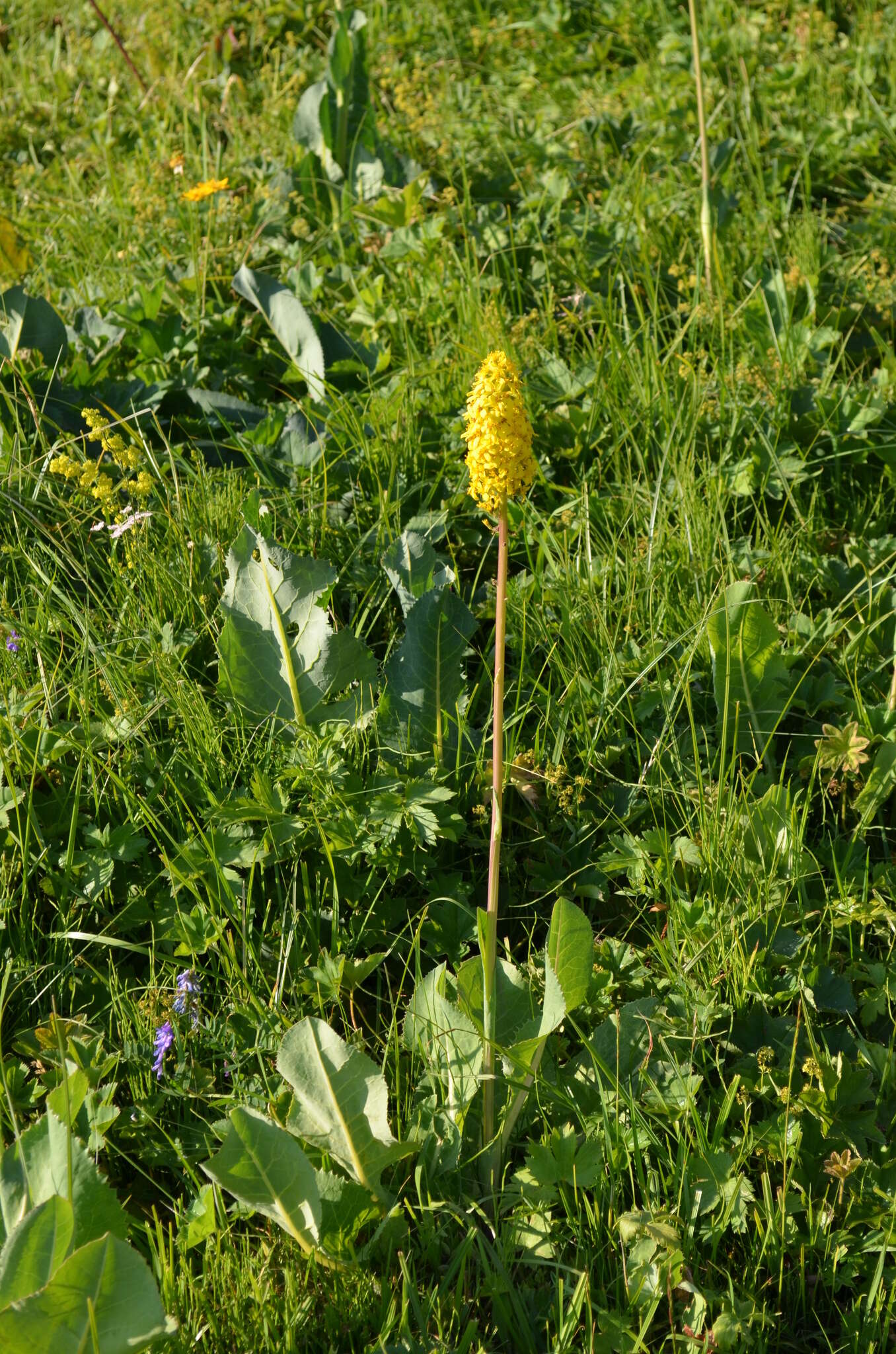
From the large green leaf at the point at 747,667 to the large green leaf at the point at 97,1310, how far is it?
1316mm

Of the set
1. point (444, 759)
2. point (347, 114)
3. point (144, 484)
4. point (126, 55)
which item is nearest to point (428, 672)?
point (444, 759)

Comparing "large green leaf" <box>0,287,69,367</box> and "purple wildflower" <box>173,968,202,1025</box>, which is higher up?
"large green leaf" <box>0,287,69,367</box>

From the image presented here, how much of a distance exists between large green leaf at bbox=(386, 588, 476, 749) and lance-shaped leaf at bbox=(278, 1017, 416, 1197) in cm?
67

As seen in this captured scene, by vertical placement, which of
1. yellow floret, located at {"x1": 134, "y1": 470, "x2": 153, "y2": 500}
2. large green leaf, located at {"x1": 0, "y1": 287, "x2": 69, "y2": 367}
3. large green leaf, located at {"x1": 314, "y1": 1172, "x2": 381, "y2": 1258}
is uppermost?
large green leaf, located at {"x1": 0, "y1": 287, "x2": 69, "y2": 367}

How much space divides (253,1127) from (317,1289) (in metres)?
0.26

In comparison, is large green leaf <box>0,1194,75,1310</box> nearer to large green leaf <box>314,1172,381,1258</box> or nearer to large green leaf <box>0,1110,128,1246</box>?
large green leaf <box>0,1110,128,1246</box>

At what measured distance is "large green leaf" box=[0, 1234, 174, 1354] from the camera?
1288 millimetres

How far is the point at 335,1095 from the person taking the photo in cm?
152

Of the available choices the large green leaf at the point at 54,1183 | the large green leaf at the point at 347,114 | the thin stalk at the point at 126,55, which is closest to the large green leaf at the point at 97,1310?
the large green leaf at the point at 54,1183

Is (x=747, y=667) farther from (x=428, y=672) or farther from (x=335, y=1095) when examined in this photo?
(x=335, y=1095)

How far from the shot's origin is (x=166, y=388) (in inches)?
110

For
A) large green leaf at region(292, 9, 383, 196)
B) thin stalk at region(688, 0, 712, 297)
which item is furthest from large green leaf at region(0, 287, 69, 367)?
thin stalk at region(688, 0, 712, 297)

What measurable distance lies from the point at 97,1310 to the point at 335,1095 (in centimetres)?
36

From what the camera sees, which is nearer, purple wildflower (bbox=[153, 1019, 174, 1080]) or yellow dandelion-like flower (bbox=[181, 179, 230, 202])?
purple wildflower (bbox=[153, 1019, 174, 1080])
